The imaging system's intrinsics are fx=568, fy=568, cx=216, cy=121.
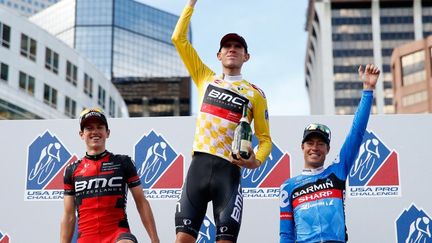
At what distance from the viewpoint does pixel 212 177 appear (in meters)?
4.08

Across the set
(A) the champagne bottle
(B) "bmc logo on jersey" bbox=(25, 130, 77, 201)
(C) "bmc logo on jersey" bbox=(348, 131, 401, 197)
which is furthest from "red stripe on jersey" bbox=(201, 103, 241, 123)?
(B) "bmc logo on jersey" bbox=(25, 130, 77, 201)

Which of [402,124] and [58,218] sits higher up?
[402,124]

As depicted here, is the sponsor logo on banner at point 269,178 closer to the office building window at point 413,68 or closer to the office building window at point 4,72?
the office building window at point 4,72

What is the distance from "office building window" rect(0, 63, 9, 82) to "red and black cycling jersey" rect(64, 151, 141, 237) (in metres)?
31.2

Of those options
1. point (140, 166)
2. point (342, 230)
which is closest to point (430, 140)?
point (342, 230)

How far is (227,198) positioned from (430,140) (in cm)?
359

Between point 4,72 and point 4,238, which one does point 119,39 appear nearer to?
point 4,72

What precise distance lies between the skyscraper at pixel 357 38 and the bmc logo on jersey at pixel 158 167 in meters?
78.6

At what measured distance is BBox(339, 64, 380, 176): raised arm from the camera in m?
4.34

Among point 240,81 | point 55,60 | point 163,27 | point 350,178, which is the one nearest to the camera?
point 240,81

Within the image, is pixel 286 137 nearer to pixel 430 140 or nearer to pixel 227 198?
pixel 430 140

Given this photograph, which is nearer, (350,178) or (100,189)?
(100,189)

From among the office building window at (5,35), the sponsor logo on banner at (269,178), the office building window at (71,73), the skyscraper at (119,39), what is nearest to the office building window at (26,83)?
the office building window at (5,35)

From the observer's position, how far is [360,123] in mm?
4355
